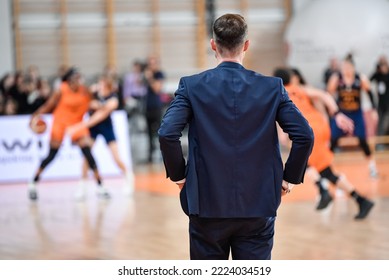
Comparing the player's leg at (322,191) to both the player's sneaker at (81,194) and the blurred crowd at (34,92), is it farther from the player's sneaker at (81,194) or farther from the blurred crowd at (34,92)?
the blurred crowd at (34,92)

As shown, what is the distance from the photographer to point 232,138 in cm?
327

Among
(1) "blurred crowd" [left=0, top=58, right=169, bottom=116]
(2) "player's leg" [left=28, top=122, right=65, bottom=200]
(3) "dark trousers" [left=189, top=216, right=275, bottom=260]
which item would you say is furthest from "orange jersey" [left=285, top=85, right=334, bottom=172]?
(1) "blurred crowd" [left=0, top=58, right=169, bottom=116]

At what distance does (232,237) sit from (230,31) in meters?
0.81

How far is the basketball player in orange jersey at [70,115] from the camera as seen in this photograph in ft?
35.0

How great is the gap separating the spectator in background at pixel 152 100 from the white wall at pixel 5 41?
4.33m

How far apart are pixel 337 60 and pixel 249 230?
12.2m

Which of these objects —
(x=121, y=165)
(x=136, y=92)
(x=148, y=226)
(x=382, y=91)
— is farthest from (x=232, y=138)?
(x=136, y=92)

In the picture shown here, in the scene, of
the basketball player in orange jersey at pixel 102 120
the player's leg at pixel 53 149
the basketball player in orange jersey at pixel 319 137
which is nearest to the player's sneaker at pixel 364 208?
the basketball player in orange jersey at pixel 319 137

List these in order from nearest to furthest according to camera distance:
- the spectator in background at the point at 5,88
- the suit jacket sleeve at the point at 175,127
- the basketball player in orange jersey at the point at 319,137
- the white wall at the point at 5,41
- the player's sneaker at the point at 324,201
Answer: the suit jacket sleeve at the point at 175,127, the basketball player in orange jersey at the point at 319,137, the player's sneaker at the point at 324,201, the spectator in background at the point at 5,88, the white wall at the point at 5,41

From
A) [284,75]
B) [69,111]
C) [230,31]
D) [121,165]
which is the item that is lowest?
[121,165]

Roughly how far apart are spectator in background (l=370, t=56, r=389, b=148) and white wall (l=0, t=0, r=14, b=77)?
765 cm

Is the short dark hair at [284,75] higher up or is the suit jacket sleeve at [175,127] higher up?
the suit jacket sleeve at [175,127]

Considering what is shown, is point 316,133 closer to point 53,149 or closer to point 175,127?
point 53,149

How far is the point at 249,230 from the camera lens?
3363 mm
